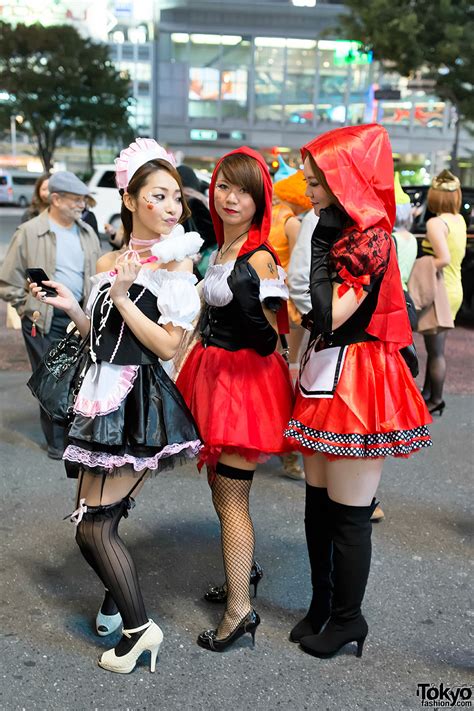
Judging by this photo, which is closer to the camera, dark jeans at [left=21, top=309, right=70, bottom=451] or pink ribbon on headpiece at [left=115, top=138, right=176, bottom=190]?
pink ribbon on headpiece at [left=115, top=138, right=176, bottom=190]

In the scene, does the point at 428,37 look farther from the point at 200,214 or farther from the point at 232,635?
the point at 232,635

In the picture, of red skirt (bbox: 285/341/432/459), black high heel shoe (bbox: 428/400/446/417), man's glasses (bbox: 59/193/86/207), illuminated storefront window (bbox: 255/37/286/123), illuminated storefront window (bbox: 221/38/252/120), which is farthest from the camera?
illuminated storefront window (bbox: 255/37/286/123)

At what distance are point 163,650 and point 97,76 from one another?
3699 cm

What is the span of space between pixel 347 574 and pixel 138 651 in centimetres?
86

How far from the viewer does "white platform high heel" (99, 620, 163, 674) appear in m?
2.90

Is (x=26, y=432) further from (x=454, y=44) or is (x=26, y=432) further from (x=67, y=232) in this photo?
(x=454, y=44)

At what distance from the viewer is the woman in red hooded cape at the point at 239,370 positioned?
2967mm

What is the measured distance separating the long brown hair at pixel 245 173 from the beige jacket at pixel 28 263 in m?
2.63

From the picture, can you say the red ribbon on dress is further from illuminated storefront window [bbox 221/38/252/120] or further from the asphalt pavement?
illuminated storefront window [bbox 221/38/252/120]

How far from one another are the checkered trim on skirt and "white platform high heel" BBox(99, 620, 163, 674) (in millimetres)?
925

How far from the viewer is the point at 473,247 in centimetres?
1055

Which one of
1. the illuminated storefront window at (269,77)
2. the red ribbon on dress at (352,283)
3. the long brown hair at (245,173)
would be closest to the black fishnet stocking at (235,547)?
the red ribbon on dress at (352,283)

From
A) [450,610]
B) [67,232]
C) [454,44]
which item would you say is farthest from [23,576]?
[454,44]

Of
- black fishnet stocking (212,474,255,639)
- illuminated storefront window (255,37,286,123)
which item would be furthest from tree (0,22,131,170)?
black fishnet stocking (212,474,255,639)
